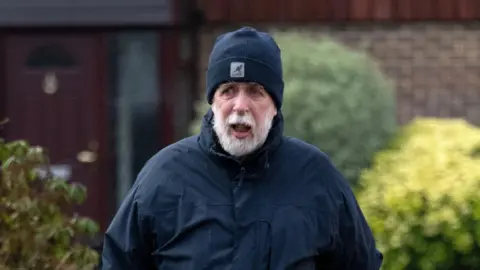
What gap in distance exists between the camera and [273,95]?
13.2 ft

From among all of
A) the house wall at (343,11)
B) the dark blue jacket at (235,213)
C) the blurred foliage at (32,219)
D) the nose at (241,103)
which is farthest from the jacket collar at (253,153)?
the house wall at (343,11)

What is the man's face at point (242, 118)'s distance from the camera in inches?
154

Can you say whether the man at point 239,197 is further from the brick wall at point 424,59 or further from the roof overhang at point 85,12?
the brick wall at point 424,59

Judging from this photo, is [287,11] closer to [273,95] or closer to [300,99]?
[300,99]

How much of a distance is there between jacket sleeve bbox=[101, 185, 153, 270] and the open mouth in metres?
0.38

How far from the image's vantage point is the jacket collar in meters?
3.94

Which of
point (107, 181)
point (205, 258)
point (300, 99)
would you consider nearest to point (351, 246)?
point (205, 258)

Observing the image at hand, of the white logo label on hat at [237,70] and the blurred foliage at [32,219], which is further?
the blurred foliage at [32,219]

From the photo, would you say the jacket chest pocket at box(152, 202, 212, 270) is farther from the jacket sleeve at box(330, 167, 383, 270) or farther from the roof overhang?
the roof overhang

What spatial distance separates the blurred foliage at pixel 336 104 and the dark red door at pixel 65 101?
162cm

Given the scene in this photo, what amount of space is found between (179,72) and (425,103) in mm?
2217

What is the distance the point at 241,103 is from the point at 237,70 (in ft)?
0.39

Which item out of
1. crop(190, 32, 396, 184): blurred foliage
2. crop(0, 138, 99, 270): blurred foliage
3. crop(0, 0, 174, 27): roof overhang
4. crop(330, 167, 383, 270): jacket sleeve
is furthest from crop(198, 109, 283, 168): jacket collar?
crop(0, 0, 174, 27): roof overhang

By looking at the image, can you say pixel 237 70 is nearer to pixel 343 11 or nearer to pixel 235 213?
pixel 235 213
